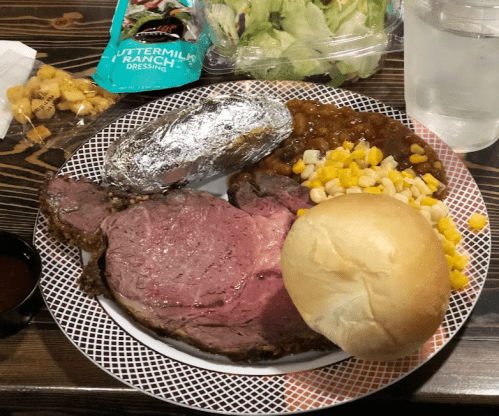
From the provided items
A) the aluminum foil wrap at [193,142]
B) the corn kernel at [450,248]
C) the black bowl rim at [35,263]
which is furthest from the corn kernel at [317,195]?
the black bowl rim at [35,263]

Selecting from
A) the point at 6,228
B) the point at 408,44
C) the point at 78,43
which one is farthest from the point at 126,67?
the point at 408,44

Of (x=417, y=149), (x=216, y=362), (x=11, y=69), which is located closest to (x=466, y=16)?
(x=417, y=149)

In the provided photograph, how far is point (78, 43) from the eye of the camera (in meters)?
2.34

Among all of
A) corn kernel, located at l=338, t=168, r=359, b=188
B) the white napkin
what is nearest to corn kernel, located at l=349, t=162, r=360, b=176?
corn kernel, located at l=338, t=168, r=359, b=188

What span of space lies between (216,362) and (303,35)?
1262mm

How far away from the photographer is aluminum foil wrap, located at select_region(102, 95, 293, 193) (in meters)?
1.65

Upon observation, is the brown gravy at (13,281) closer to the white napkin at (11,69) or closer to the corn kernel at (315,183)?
the white napkin at (11,69)

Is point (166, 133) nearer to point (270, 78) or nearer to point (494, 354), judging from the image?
point (270, 78)

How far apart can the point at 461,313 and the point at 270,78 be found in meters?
1.16

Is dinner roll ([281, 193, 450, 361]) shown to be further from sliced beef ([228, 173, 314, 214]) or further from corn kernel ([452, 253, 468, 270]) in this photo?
sliced beef ([228, 173, 314, 214])

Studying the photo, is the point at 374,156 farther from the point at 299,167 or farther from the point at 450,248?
the point at 450,248

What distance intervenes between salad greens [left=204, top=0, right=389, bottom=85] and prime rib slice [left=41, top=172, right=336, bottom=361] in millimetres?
636

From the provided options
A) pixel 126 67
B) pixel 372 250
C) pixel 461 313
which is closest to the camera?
pixel 372 250

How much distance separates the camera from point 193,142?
1.67m
